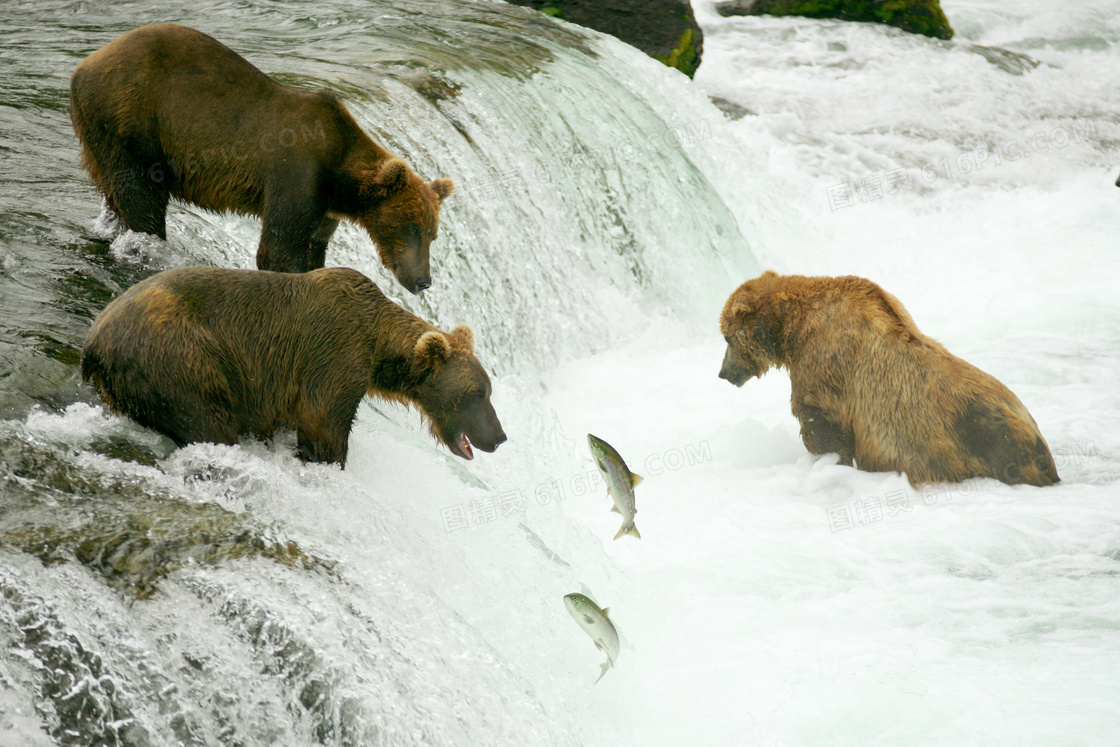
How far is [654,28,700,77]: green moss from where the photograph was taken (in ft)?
37.3

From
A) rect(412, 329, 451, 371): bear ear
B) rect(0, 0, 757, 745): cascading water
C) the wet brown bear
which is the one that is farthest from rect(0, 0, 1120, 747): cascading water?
rect(412, 329, 451, 371): bear ear

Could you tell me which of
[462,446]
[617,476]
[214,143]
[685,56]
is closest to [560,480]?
[617,476]

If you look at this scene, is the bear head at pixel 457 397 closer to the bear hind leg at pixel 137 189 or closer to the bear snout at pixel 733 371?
the bear hind leg at pixel 137 189

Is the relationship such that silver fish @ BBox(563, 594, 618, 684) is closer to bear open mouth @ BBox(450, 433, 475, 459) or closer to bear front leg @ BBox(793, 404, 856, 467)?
bear open mouth @ BBox(450, 433, 475, 459)

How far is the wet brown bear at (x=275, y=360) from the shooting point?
321cm

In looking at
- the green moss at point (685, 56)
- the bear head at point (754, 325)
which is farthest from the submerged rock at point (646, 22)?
the bear head at point (754, 325)

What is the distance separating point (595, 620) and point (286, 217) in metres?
2.21

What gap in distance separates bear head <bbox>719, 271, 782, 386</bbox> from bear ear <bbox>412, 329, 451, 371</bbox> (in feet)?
8.18

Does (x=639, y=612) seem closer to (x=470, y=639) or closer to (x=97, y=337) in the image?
(x=470, y=639)

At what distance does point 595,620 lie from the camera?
135 inches

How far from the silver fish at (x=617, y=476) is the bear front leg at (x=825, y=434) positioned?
176cm

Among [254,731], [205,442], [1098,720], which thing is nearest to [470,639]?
[254,731]

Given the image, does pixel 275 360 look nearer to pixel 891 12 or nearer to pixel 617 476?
pixel 617 476

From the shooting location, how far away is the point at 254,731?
99.2 inches
